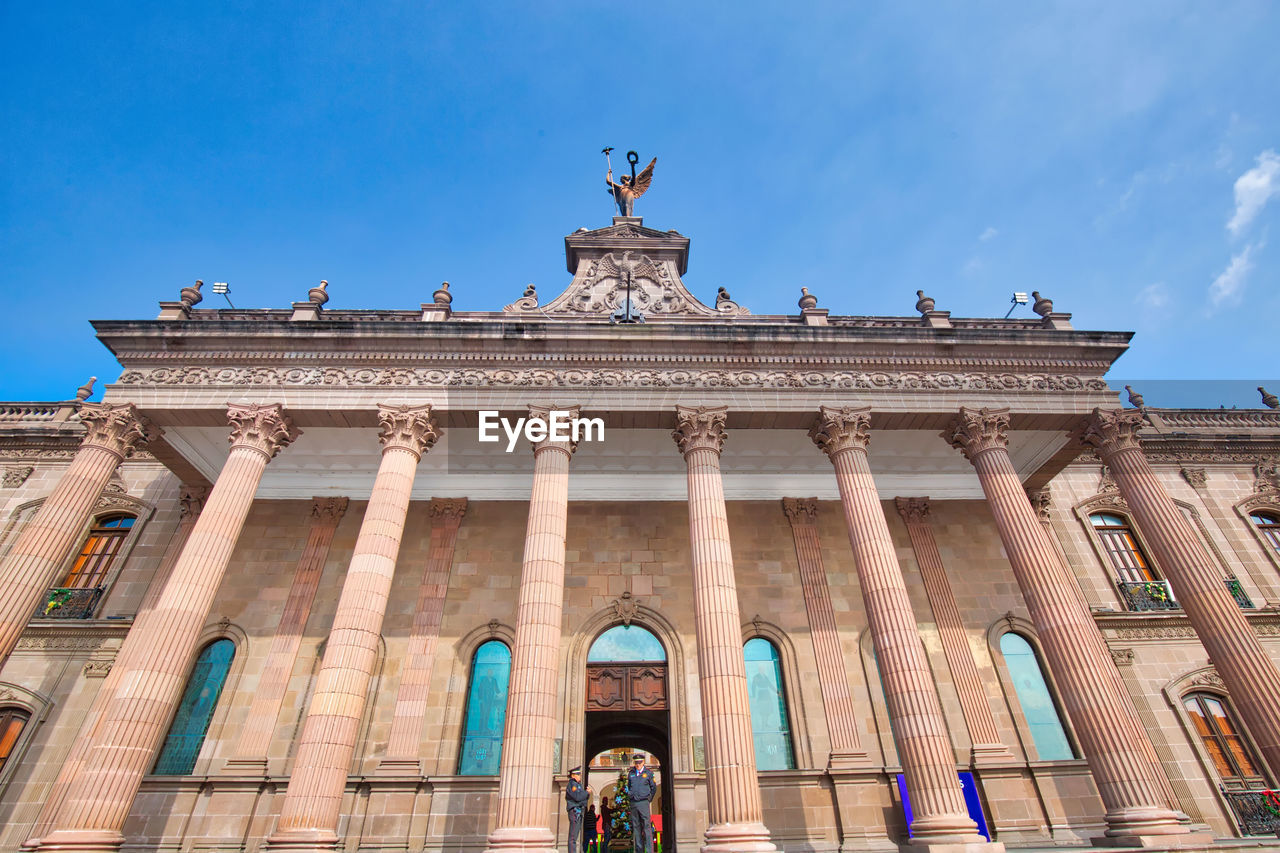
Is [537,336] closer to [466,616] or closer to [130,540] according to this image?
[466,616]

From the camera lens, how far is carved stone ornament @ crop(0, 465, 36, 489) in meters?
19.3

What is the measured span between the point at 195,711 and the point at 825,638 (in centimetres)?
1562

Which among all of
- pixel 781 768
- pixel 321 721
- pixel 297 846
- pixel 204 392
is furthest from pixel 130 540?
pixel 781 768

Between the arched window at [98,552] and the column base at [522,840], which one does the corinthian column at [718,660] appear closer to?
the column base at [522,840]

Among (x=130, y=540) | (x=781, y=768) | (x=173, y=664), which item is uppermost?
(x=130, y=540)

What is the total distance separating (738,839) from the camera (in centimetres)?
1039

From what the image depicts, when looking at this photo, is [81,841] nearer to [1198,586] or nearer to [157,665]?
[157,665]

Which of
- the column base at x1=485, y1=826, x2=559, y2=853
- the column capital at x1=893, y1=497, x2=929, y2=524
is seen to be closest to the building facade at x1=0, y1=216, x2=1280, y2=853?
the column base at x1=485, y1=826, x2=559, y2=853

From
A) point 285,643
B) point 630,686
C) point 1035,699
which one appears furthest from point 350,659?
point 1035,699

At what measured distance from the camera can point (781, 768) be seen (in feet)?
51.6

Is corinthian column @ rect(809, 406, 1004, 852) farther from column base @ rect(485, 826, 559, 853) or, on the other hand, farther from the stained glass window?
the stained glass window

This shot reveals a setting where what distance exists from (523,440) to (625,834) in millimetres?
11255

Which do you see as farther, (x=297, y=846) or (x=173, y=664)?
(x=173, y=664)

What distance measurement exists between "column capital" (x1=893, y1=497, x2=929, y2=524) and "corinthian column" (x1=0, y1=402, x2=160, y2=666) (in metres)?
19.8
